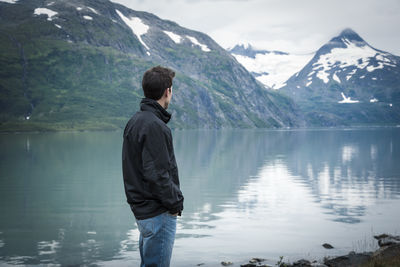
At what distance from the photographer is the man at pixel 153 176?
682cm

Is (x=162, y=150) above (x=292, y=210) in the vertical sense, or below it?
above

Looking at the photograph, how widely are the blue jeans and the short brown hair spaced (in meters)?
2.08

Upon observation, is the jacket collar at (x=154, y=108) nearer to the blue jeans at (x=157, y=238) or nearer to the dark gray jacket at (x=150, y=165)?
the dark gray jacket at (x=150, y=165)

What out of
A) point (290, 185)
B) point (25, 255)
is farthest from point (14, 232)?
point (290, 185)

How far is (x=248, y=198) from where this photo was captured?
39500 mm

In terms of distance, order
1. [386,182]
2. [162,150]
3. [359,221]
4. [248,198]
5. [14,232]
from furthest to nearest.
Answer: [386,182]
[248,198]
[359,221]
[14,232]
[162,150]

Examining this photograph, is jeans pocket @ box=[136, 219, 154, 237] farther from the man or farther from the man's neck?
the man's neck

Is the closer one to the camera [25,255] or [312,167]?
[25,255]

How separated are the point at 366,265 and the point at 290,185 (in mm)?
31788

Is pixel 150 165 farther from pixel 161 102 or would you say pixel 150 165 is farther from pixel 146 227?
pixel 161 102

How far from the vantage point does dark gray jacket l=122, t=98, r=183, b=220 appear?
682 centimetres

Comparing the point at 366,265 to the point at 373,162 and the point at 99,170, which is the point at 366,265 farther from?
the point at 373,162

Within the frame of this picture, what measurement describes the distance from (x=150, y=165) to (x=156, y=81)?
1.53 m

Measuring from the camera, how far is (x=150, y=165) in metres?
6.82
